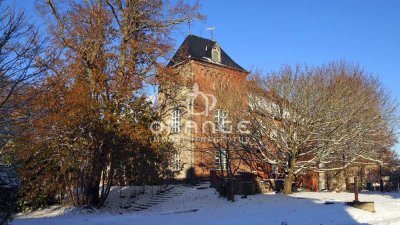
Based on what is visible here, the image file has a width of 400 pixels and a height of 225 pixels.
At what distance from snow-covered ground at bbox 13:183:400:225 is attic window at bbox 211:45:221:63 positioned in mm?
16466

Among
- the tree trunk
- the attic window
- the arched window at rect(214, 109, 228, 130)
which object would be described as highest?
the attic window

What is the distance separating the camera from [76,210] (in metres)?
20.6

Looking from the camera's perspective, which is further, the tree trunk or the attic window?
the attic window

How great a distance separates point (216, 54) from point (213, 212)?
24303 mm

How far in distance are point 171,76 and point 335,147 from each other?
422 inches

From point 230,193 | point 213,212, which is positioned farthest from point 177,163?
point 213,212

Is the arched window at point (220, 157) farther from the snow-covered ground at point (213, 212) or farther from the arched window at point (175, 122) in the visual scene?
the arched window at point (175, 122)

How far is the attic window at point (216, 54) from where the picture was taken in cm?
3897

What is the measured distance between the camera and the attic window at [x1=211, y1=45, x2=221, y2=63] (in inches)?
1534

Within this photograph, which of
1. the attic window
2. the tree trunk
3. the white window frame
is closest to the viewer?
the tree trunk
